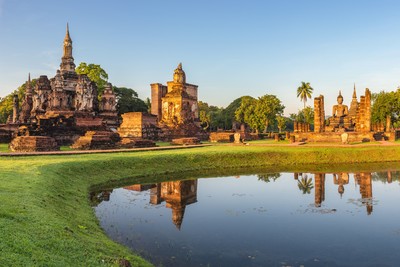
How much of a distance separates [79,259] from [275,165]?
19.3 meters

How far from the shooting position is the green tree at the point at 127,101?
7000 cm

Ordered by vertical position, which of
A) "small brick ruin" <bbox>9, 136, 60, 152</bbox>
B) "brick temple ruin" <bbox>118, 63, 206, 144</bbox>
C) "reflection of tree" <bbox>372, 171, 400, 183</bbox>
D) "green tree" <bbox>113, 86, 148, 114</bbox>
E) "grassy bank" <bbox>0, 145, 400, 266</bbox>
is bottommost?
"reflection of tree" <bbox>372, 171, 400, 183</bbox>

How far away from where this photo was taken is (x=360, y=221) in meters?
11.0

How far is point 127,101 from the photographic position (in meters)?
70.9

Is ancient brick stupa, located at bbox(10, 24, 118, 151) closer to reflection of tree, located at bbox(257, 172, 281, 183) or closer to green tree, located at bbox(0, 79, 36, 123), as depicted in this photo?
reflection of tree, located at bbox(257, 172, 281, 183)

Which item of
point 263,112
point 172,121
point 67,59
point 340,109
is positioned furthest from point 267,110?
point 67,59

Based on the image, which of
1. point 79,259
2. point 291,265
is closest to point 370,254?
point 291,265

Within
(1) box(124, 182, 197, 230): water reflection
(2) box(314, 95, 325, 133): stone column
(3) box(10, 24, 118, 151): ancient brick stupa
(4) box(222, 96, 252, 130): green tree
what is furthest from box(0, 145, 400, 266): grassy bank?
(4) box(222, 96, 252, 130): green tree

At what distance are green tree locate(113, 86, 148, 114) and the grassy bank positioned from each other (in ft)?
160

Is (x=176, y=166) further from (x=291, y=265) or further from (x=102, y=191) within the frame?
(x=291, y=265)

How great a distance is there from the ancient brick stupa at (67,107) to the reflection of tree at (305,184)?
18.5 metres

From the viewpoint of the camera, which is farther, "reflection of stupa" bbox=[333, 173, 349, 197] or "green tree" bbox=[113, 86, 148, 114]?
"green tree" bbox=[113, 86, 148, 114]

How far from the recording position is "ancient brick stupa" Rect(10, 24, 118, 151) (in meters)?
28.6

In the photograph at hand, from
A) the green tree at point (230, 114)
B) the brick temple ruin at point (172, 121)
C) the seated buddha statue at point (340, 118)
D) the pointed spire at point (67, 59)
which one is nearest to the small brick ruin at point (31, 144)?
the brick temple ruin at point (172, 121)
